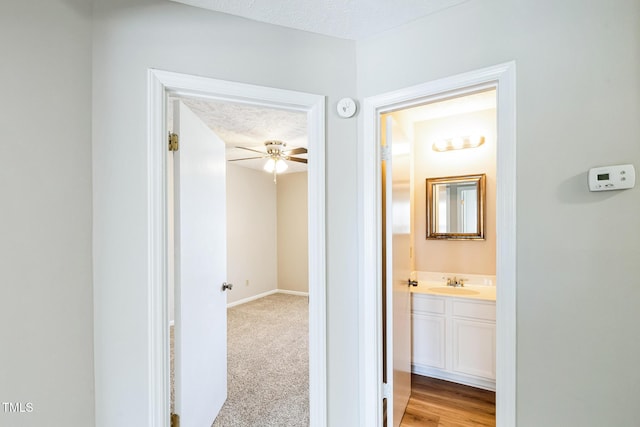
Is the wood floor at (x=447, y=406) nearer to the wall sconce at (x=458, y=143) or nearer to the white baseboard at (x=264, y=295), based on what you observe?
the wall sconce at (x=458, y=143)

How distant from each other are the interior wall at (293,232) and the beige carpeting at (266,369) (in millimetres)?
1305

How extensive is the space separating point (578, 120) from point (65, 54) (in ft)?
6.40

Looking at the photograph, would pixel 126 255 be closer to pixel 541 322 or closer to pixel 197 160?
pixel 197 160

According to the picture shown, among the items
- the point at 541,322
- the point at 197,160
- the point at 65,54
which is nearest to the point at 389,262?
the point at 541,322

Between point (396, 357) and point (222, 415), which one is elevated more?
point (396, 357)

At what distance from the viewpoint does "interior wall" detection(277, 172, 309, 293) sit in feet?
19.9

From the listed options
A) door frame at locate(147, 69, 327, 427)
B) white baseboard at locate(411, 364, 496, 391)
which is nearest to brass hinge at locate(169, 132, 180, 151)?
door frame at locate(147, 69, 327, 427)

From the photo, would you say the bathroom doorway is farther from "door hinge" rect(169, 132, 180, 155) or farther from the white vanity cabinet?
"door hinge" rect(169, 132, 180, 155)

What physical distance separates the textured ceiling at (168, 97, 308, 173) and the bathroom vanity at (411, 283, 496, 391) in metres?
1.97

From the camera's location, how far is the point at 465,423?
2.09 m

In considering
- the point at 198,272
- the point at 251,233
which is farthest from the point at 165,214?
the point at 251,233

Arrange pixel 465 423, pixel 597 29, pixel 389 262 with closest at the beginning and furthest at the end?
pixel 597 29
pixel 389 262
pixel 465 423

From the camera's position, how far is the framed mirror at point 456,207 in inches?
110

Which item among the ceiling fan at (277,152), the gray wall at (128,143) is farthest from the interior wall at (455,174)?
the gray wall at (128,143)
